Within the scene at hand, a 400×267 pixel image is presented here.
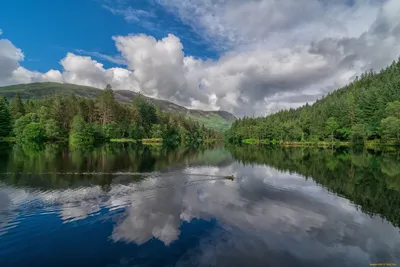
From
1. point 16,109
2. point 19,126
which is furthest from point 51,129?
point 16,109

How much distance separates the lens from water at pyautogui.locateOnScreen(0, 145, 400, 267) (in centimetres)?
1270

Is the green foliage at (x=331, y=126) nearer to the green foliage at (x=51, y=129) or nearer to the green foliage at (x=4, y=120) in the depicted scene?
the green foliage at (x=51, y=129)

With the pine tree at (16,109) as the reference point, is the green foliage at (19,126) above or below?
below

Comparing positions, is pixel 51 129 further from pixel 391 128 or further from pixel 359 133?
pixel 391 128

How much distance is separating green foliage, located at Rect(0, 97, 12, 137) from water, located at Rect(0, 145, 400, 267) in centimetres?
8720

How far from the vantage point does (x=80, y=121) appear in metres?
97.7

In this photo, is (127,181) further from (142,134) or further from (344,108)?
(344,108)

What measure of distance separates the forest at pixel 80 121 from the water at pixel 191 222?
7307 cm

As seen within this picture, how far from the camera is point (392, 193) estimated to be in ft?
83.1

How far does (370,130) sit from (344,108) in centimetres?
2521

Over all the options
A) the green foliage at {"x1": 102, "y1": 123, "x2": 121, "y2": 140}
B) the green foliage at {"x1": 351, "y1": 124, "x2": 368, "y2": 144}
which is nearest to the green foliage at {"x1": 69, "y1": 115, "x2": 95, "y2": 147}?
the green foliage at {"x1": 102, "y1": 123, "x2": 121, "y2": 140}

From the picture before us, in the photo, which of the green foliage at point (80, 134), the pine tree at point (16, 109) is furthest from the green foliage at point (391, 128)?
the pine tree at point (16, 109)

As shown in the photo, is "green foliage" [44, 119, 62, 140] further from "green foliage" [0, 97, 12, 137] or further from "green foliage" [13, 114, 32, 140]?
"green foliage" [0, 97, 12, 137]

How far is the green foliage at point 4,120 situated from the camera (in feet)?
322
